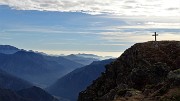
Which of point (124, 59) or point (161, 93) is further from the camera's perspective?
point (124, 59)

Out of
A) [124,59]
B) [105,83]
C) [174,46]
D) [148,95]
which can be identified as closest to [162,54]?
[174,46]

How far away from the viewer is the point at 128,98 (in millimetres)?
53094

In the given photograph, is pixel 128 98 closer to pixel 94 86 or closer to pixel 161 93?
pixel 161 93

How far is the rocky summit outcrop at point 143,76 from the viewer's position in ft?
172

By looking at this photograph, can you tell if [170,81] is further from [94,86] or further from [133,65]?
[94,86]

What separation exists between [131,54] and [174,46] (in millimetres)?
10796

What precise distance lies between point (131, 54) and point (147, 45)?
208 inches

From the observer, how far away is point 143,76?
72.1m

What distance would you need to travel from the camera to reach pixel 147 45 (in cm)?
9194

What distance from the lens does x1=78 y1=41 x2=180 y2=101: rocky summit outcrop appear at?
52.3 m

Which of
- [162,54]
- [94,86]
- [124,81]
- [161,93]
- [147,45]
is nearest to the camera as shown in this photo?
[161,93]

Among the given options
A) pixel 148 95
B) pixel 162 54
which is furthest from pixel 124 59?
pixel 148 95

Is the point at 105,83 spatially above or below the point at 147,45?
below

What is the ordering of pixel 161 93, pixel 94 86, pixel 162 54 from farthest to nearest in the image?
pixel 94 86 < pixel 162 54 < pixel 161 93
